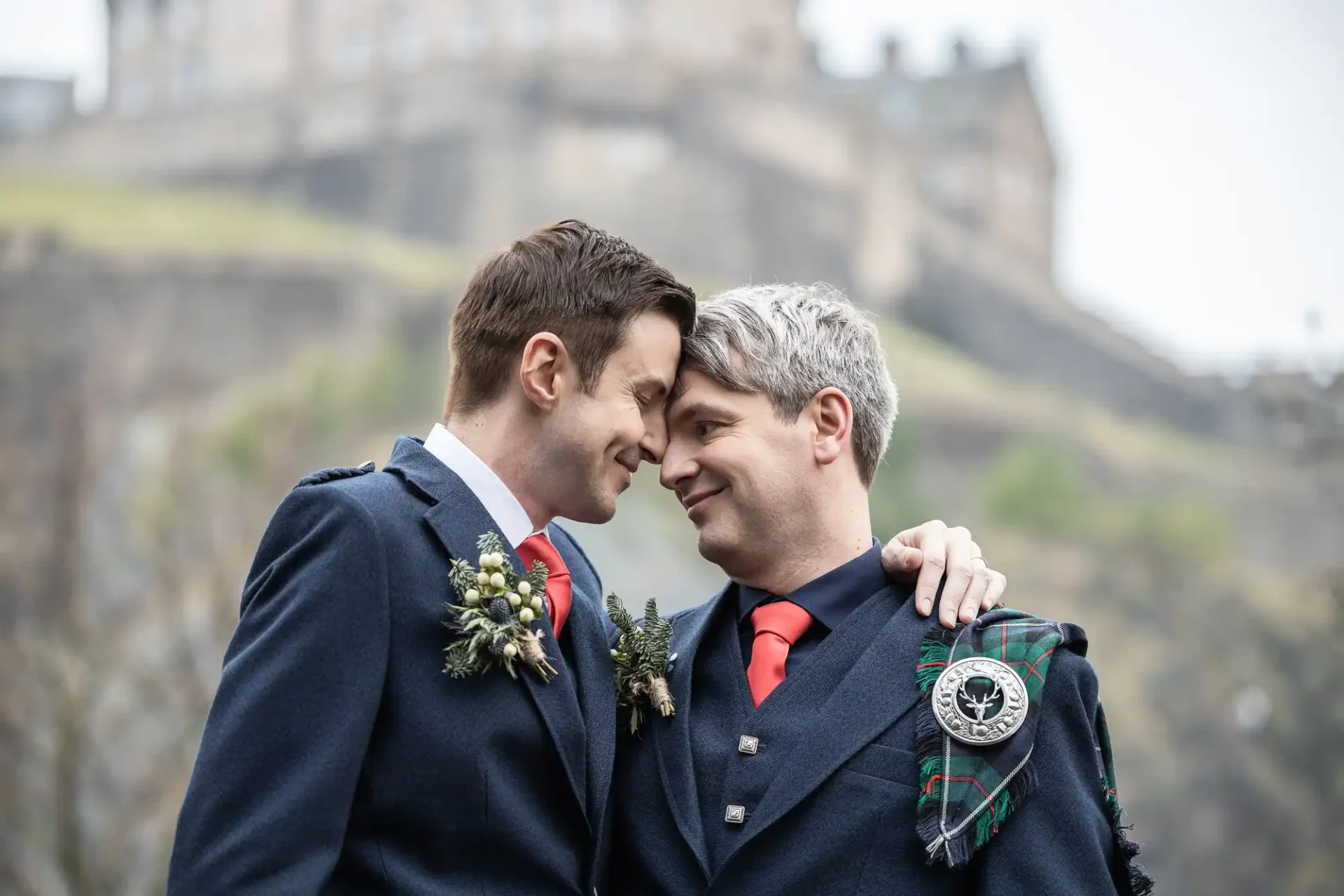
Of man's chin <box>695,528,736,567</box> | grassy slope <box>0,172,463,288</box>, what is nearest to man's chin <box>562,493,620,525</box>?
man's chin <box>695,528,736,567</box>

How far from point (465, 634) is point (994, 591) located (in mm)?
→ 1232

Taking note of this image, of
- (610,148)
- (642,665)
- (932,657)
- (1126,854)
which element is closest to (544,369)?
(642,665)

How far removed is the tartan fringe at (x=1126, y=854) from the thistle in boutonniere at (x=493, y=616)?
121 centimetres

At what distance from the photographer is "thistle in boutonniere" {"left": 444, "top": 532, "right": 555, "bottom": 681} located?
2.89 metres

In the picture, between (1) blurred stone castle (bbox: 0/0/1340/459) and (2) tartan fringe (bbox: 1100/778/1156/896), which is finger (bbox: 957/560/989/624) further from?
(1) blurred stone castle (bbox: 0/0/1340/459)

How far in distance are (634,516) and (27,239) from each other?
A: 14998 mm

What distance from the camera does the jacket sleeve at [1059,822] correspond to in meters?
2.99

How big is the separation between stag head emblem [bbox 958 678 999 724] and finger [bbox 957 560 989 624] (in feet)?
0.71

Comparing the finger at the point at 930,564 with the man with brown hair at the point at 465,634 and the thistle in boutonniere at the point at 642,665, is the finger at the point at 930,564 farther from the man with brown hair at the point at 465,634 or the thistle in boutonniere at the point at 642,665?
the thistle in boutonniere at the point at 642,665

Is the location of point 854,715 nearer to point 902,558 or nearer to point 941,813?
point 941,813

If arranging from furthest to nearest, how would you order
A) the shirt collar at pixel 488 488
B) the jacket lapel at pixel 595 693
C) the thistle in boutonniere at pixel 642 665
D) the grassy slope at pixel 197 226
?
the grassy slope at pixel 197 226
the thistle in boutonniere at pixel 642 665
the shirt collar at pixel 488 488
the jacket lapel at pixel 595 693

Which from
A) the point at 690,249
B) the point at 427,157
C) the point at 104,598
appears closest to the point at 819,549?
the point at 104,598

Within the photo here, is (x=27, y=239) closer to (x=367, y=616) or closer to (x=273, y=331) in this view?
(x=273, y=331)

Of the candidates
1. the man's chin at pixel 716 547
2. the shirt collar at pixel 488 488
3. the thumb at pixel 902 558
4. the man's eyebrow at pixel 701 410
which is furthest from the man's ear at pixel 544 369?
the thumb at pixel 902 558
